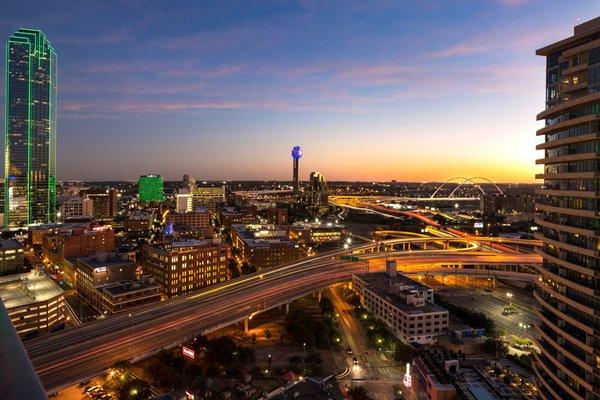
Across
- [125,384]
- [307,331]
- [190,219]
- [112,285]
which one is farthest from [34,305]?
[190,219]

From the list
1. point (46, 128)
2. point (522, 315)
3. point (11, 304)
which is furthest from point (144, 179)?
point (522, 315)

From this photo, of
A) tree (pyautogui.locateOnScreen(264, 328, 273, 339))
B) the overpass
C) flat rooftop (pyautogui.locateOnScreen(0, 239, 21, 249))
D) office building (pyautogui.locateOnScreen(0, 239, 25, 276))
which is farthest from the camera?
flat rooftop (pyautogui.locateOnScreen(0, 239, 21, 249))

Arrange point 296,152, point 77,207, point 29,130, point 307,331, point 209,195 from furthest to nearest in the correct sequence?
point 296,152 → point 209,195 → point 77,207 → point 29,130 → point 307,331

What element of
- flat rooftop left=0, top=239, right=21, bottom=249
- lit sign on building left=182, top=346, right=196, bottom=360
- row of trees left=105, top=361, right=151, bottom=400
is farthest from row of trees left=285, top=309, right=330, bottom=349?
flat rooftop left=0, top=239, right=21, bottom=249

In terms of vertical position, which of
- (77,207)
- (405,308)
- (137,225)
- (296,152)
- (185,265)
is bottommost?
(405,308)

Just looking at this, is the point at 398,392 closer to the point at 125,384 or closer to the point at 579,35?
the point at 125,384

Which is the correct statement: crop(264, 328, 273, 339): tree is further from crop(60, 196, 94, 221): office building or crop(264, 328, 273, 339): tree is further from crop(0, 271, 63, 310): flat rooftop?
crop(60, 196, 94, 221): office building

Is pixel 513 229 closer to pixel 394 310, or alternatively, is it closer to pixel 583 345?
pixel 394 310
